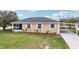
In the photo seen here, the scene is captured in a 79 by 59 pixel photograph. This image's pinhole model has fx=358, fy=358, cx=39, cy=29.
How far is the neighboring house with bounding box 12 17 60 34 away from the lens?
16.1 ft

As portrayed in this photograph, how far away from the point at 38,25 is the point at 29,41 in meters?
0.25

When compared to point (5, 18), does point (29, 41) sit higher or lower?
lower

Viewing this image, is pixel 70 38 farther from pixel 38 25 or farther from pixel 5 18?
pixel 5 18

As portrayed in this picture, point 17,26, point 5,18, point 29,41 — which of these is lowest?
point 29,41

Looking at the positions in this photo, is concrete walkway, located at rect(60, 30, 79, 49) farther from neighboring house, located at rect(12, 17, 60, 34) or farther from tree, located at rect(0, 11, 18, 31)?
tree, located at rect(0, 11, 18, 31)

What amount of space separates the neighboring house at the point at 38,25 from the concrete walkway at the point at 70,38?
10 cm

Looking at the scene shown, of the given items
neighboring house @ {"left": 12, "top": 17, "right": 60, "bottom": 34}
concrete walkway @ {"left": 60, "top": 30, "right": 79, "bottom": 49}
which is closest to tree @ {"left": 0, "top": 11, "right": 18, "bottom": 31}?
neighboring house @ {"left": 12, "top": 17, "right": 60, "bottom": 34}

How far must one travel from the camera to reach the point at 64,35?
493cm

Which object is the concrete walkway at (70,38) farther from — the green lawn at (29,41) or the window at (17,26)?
the window at (17,26)

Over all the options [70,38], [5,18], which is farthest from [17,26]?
[70,38]

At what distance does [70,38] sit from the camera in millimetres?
4941

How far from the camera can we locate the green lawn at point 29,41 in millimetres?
4879
